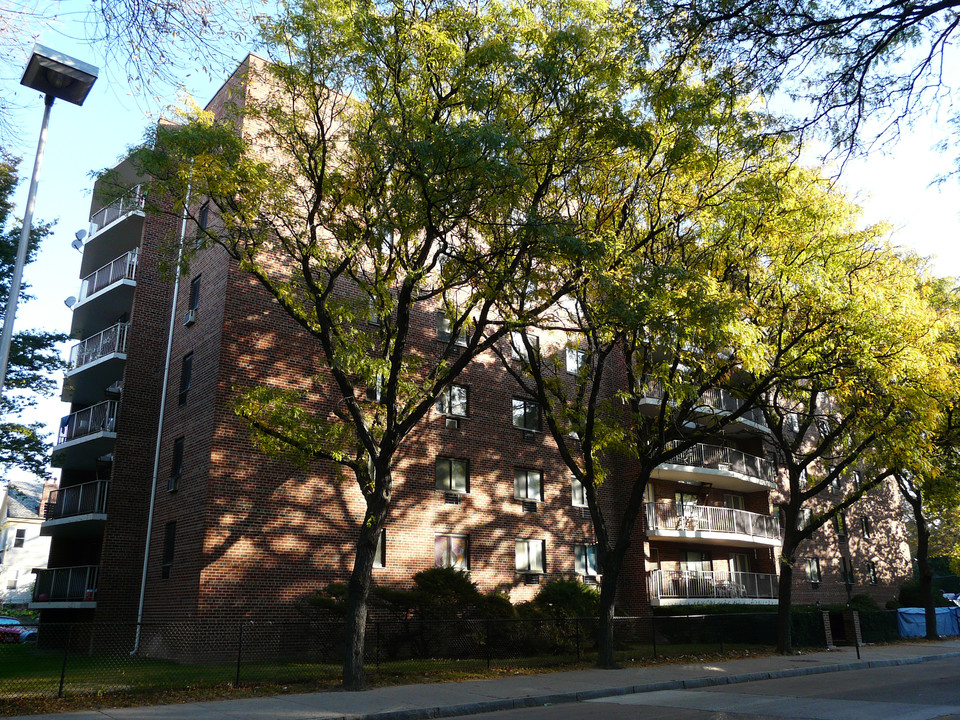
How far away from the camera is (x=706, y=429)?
18875 millimetres

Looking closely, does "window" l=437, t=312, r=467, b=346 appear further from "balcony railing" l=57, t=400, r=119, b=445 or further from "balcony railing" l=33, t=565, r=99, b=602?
"balcony railing" l=33, t=565, r=99, b=602

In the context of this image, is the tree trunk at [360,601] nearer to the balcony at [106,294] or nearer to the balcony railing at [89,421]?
the balcony railing at [89,421]

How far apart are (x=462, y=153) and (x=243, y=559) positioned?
1284 centimetres

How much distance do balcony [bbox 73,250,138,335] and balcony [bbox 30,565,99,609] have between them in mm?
9365

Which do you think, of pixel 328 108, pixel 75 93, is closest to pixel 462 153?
pixel 75 93

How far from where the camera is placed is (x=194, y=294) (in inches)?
953

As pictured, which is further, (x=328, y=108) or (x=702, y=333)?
(x=328, y=108)

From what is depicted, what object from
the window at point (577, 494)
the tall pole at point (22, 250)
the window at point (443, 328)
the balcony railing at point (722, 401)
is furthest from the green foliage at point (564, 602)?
the tall pole at point (22, 250)

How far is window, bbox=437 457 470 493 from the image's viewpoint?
987 inches

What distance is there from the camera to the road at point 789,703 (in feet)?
37.4

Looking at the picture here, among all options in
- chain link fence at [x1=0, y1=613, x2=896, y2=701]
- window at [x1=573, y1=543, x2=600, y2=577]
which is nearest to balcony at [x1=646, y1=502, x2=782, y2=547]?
window at [x1=573, y1=543, x2=600, y2=577]

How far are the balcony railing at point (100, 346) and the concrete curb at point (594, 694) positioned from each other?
18443 millimetres

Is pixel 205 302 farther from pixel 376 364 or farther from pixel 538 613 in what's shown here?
pixel 538 613

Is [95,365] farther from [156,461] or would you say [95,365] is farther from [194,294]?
[156,461]
